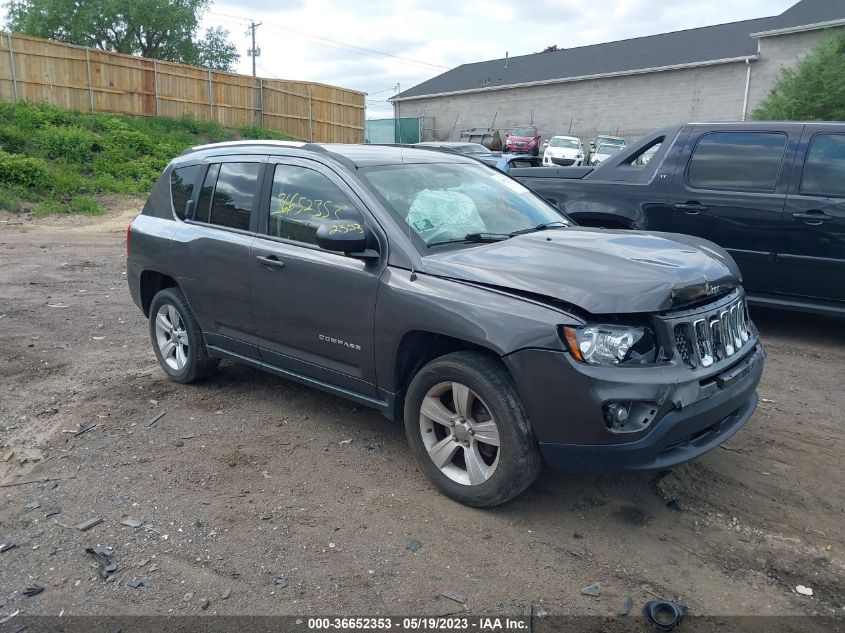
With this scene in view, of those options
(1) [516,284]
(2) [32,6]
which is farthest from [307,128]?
(1) [516,284]

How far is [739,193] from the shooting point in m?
6.57

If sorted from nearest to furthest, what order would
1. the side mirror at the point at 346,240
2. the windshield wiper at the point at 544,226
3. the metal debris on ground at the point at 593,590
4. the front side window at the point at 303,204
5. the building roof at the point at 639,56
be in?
1. the metal debris on ground at the point at 593,590
2. the side mirror at the point at 346,240
3. the front side window at the point at 303,204
4. the windshield wiper at the point at 544,226
5. the building roof at the point at 639,56

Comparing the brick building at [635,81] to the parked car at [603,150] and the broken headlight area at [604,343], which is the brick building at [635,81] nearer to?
the parked car at [603,150]

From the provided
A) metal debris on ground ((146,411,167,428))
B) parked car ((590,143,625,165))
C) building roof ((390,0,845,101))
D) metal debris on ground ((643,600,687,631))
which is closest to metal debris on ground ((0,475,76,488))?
metal debris on ground ((146,411,167,428))

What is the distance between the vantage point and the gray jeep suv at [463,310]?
3.22m

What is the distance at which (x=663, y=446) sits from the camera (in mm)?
3221

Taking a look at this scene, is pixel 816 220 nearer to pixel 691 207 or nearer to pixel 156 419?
pixel 691 207

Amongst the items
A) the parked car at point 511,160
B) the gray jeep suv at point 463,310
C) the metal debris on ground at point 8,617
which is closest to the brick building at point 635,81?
the parked car at point 511,160

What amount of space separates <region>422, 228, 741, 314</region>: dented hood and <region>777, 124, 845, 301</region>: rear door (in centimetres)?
258

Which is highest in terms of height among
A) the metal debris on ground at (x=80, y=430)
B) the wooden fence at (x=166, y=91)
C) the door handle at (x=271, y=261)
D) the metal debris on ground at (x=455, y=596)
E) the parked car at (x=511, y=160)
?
the wooden fence at (x=166, y=91)

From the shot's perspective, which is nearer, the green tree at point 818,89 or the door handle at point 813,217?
the door handle at point 813,217

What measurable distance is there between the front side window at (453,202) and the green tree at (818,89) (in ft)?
69.9

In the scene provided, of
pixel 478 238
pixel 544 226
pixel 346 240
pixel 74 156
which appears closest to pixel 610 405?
pixel 478 238

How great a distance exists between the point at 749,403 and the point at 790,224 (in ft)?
10.1
